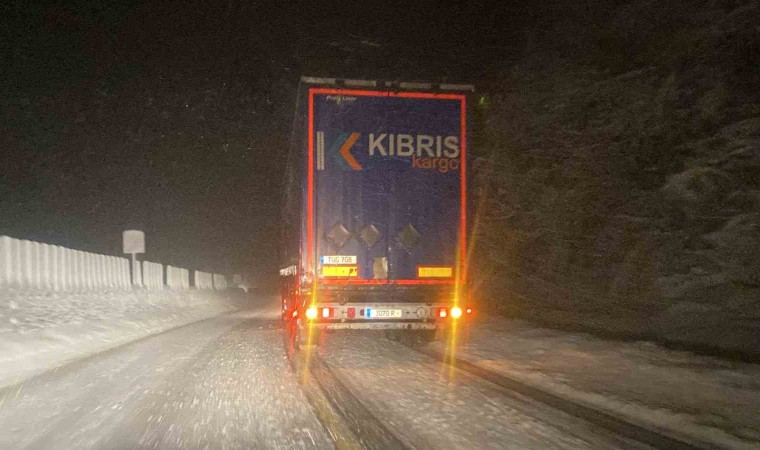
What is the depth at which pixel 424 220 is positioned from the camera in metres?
10.8

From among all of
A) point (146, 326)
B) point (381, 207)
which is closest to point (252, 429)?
point (381, 207)

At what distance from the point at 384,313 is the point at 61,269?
41.2 ft

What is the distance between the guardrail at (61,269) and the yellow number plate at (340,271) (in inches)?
370

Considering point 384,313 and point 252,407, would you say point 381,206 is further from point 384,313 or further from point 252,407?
point 252,407

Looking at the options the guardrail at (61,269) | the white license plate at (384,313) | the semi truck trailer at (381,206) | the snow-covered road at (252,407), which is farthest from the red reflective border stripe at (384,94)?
the guardrail at (61,269)

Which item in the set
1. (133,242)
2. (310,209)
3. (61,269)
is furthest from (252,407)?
(133,242)

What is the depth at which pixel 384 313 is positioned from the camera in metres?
10.7

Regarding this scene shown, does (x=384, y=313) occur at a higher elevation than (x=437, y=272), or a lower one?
lower

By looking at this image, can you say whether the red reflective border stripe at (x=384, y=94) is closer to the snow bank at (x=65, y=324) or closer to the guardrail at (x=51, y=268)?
the snow bank at (x=65, y=324)

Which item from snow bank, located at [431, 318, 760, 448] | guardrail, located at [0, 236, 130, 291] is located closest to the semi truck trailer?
snow bank, located at [431, 318, 760, 448]

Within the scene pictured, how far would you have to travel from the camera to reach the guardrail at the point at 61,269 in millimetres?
16188

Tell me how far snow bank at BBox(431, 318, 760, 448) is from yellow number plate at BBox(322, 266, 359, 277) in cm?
240

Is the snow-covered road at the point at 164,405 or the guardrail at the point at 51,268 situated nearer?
the snow-covered road at the point at 164,405

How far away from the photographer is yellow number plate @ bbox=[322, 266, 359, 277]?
10.5 metres
